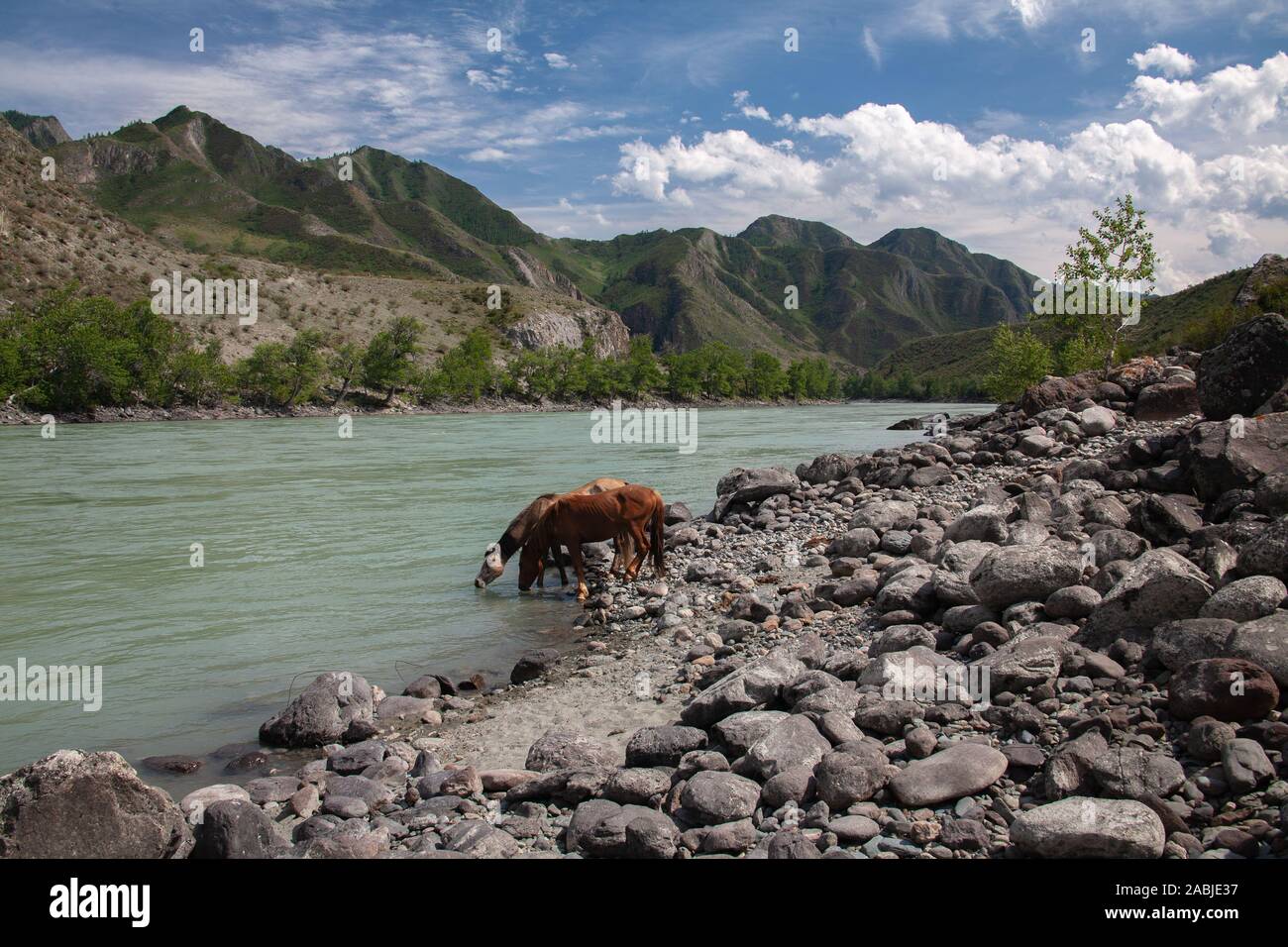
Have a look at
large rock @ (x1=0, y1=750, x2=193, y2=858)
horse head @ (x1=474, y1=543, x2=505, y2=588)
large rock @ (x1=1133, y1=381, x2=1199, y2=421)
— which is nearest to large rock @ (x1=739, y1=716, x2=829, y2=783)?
large rock @ (x1=0, y1=750, x2=193, y2=858)

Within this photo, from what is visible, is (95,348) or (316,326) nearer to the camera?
(95,348)

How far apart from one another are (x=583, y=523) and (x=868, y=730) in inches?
302

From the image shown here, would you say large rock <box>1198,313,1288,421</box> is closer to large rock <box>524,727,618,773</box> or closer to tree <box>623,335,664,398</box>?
large rock <box>524,727,618,773</box>

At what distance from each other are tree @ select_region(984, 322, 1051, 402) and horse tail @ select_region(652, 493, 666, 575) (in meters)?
43.2

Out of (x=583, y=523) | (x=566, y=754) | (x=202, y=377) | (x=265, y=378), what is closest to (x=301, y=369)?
(x=265, y=378)

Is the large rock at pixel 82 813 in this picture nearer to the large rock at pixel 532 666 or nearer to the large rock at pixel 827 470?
the large rock at pixel 532 666

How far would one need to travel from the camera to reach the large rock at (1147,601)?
6.06m

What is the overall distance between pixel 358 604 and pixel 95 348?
6646cm

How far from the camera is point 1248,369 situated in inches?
566

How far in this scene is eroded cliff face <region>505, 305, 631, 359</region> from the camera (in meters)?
140
